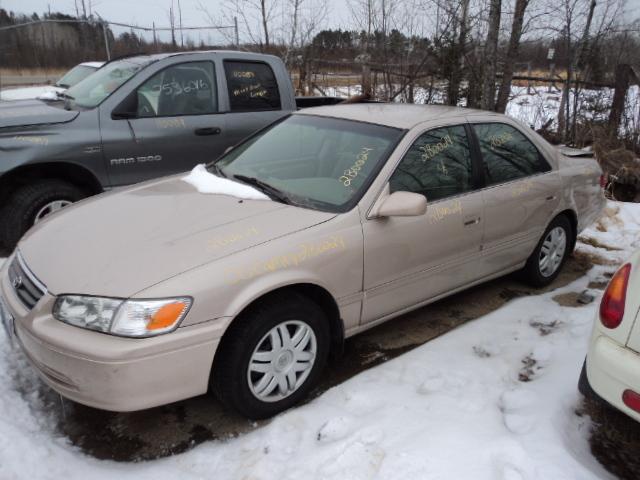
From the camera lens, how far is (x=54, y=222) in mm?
3018

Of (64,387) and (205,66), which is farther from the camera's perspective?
(205,66)

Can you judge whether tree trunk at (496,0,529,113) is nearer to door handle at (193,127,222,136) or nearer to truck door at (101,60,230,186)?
truck door at (101,60,230,186)

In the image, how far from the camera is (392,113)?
361 centimetres

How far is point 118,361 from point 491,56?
704 cm

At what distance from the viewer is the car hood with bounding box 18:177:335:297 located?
236 cm

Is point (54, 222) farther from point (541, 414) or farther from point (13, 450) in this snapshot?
point (541, 414)

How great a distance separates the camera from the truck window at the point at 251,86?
17.7ft

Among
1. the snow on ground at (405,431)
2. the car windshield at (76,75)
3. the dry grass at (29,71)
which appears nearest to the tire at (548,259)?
the snow on ground at (405,431)

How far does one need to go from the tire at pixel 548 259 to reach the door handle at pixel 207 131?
321 centimetres

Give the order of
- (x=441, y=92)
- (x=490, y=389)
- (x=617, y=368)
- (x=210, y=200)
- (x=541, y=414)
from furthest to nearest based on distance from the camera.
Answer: (x=441, y=92) < (x=210, y=200) < (x=490, y=389) < (x=541, y=414) < (x=617, y=368)

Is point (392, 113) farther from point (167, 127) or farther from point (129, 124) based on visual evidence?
point (129, 124)

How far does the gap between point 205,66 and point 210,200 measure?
2714 millimetres

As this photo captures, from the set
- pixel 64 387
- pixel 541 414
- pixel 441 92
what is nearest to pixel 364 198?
pixel 541 414

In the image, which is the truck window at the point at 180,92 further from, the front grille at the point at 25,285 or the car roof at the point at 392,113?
the front grille at the point at 25,285
